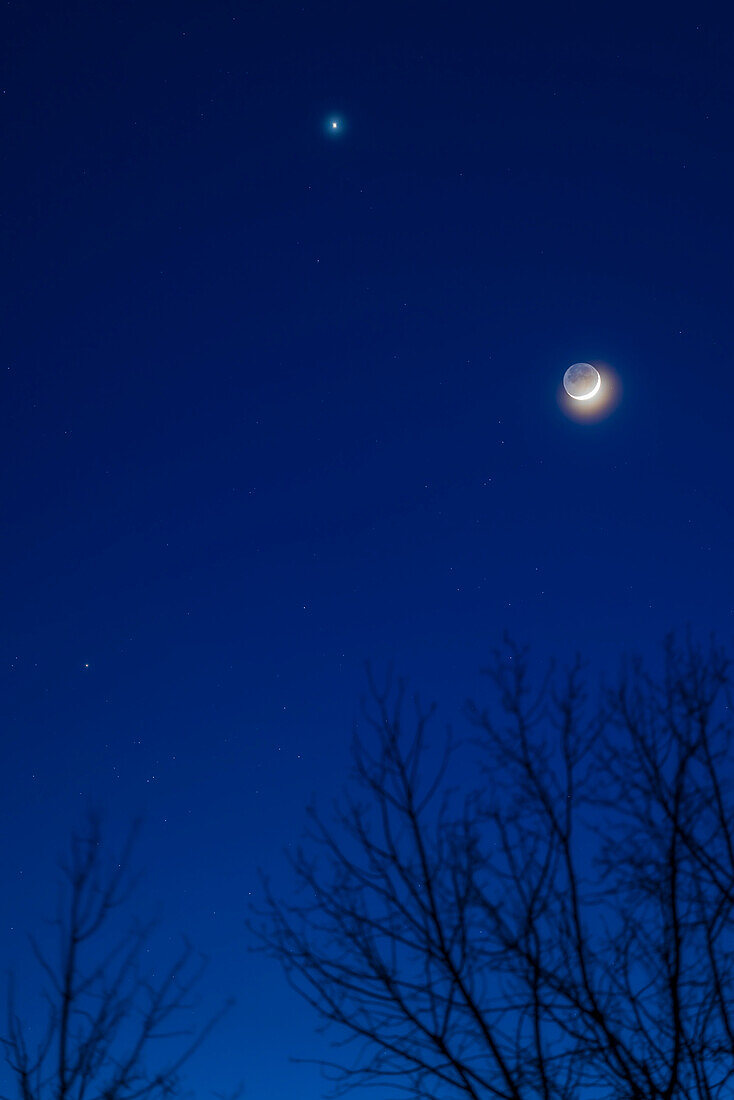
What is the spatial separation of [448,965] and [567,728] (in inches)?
59.4

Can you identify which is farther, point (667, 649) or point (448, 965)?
point (667, 649)

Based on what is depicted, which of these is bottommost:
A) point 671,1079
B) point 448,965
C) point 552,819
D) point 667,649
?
point 671,1079

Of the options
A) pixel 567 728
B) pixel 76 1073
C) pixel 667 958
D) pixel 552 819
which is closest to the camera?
pixel 667 958

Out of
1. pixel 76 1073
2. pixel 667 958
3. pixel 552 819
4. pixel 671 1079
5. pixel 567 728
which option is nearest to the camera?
pixel 671 1079

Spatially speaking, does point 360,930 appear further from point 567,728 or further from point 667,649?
point 667,649

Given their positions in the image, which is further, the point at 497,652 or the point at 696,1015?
the point at 497,652

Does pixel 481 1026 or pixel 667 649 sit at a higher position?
pixel 667 649

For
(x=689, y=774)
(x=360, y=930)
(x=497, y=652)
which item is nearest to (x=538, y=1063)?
(x=360, y=930)

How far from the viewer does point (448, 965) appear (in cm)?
441

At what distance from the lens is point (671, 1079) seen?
4117 mm

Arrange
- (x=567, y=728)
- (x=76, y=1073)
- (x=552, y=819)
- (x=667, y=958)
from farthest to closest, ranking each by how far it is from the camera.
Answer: (x=76, y=1073) → (x=567, y=728) → (x=552, y=819) → (x=667, y=958)

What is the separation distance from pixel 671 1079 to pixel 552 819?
1276 mm

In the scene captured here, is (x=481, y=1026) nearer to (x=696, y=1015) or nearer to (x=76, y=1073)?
(x=696, y=1015)

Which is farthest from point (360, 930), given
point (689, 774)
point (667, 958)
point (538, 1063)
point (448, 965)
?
point (689, 774)
